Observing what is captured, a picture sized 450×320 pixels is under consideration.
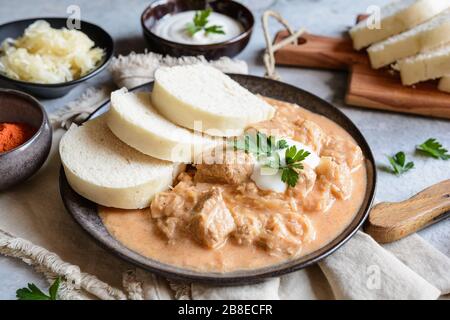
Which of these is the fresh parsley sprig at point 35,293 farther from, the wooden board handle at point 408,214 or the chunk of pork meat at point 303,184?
the wooden board handle at point 408,214

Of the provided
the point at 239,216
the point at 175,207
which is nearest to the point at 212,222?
the point at 239,216

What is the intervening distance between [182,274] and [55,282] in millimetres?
855

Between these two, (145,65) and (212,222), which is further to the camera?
(145,65)

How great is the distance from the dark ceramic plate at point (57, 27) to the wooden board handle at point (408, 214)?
2860mm

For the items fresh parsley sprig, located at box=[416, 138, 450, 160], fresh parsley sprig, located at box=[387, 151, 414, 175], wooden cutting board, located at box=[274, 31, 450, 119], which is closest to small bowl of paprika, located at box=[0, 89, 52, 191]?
wooden cutting board, located at box=[274, 31, 450, 119]

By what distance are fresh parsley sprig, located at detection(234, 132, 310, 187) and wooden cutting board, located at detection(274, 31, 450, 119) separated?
1.59 metres

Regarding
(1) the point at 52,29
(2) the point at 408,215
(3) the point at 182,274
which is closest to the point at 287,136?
(2) the point at 408,215

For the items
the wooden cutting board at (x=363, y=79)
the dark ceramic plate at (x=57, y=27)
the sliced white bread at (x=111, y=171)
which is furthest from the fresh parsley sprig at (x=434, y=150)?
the dark ceramic plate at (x=57, y=27)

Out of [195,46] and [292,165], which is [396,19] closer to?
[195,46]

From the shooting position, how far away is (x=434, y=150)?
4.82m

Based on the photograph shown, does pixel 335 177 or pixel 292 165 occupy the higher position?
pixel 292 165

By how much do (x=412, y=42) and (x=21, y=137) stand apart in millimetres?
3666

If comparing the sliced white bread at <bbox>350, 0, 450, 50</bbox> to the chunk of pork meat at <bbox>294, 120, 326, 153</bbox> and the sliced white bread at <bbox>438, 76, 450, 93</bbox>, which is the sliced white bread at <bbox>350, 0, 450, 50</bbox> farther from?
the chunk of pork meat at <bbox>294, 120, 326, 153</bbox>

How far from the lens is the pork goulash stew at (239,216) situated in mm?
3574
